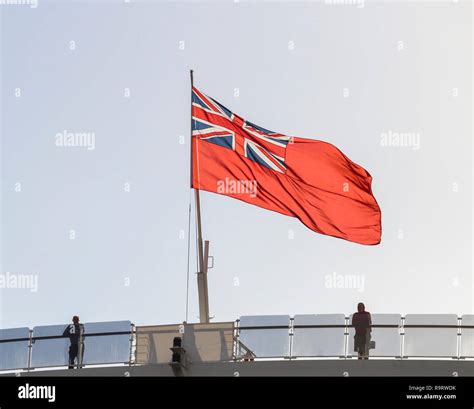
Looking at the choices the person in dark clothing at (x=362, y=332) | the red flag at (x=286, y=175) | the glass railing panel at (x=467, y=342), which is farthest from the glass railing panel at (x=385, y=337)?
the red flag at (x=286, y=175)

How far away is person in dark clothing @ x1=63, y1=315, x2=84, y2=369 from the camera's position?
35781 millimetres

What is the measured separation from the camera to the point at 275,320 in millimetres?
35656

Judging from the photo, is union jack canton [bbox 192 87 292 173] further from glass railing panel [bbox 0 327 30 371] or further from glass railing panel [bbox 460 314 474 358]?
glass railing panel [bbox 0 327 30 371]

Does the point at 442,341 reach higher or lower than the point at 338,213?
lower

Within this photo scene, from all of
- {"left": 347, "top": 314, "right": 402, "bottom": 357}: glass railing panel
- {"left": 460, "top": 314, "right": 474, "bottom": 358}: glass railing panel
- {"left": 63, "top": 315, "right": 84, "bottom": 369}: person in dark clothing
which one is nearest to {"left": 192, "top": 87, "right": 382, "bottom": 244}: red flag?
{"left": 347, "top": 314, "right": 402, "bottom": 357}: glass railing panel

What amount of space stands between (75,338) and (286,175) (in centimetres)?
711

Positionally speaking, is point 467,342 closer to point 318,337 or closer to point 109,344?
point 318,337

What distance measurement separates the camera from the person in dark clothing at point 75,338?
117 ft

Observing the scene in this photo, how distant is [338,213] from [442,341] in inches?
180

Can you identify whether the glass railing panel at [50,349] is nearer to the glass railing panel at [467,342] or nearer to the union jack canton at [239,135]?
the union jack canton at [239,135]

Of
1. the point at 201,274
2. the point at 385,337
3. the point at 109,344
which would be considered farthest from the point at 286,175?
the point at 109,344
